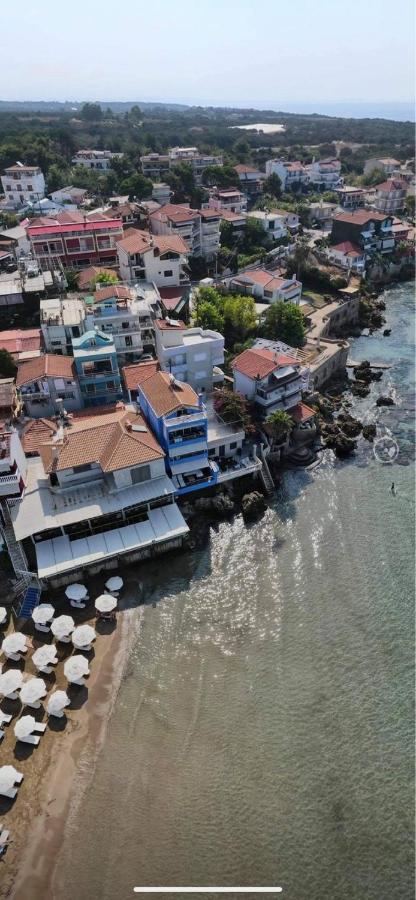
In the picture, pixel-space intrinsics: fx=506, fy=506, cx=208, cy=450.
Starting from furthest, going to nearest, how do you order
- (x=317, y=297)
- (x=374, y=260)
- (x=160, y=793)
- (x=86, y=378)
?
1. (x=374, y=260)
2. (x=317, y=297)
3. (x=86, y=378)
4. (x=160, y=793)

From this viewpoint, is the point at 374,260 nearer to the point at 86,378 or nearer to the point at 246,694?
the point at 86,378

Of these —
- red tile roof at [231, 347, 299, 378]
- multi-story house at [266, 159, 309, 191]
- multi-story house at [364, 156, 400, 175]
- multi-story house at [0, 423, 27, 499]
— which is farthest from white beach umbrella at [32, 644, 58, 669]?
multi-story house at [364, 156, 400, 175]

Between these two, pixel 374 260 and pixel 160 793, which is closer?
pixel 160 793

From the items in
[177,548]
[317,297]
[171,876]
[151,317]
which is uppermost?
[151,317]

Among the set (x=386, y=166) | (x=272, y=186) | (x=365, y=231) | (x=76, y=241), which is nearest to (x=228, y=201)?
(x=365, y=231)

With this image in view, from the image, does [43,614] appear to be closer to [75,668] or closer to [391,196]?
[75,668]

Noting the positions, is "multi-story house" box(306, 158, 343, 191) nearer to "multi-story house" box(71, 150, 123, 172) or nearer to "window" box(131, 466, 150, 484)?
"multi-story house" box(71, 150, 123, 172)

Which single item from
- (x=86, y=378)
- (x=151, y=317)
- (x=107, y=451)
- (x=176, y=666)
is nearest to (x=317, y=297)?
(x=151, y=317)
